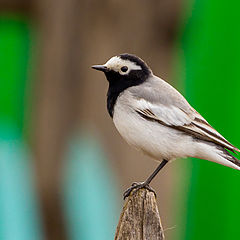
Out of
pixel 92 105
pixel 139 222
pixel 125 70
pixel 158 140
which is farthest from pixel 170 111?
pixel 92 105

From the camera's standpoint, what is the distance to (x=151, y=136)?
502 centimetres

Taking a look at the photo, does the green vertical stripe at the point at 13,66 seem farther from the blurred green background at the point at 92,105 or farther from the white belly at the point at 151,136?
the white belly at the point at 151,136

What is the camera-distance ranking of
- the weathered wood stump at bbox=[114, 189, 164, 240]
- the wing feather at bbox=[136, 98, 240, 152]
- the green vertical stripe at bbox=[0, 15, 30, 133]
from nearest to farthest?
the weathered wood stump at bbox=[114, 189, 164, 240] < the wing feather at bbox=[136, 98, 240, 152] < the green vertical stripe at bbox=[0, 15, 30, 133]

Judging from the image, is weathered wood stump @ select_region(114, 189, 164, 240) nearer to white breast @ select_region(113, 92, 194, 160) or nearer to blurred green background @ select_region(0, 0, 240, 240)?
white breast @ select_region(113, 92, 194, 160)

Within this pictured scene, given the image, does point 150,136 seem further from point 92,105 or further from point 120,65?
point 92,105

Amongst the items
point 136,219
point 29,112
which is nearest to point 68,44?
point 29,112

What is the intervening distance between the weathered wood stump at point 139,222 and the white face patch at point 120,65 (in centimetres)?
107

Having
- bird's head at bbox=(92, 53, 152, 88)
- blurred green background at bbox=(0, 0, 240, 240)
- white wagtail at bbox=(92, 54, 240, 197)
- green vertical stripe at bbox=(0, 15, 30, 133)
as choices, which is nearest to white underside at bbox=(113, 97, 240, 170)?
white wagtail at bbox=(92, 54, 240, 197)

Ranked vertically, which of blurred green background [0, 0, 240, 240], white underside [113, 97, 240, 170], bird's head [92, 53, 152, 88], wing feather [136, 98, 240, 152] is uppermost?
bird's head [92, 53, 152, 88]

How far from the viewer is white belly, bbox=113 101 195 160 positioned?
5.02 m

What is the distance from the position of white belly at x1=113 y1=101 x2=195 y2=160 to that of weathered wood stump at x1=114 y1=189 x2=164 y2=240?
0.66 m

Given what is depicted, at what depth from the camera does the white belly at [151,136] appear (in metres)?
5.02

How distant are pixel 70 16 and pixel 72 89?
851 mm

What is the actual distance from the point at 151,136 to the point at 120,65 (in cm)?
54
